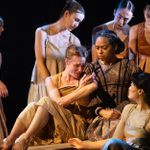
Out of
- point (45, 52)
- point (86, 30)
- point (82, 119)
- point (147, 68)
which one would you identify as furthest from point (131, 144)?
point (86, 30)

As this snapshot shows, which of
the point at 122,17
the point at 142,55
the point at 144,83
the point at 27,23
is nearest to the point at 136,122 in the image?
the point at 144,83

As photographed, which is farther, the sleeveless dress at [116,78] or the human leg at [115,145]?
the sleeveless dress at [116,78]

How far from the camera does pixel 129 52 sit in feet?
16.8

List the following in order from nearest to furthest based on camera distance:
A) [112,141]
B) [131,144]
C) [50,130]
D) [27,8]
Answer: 1. [112,141]
2. [131,144]
3. [50,130]
4. [27,8]

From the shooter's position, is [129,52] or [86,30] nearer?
[129,52]

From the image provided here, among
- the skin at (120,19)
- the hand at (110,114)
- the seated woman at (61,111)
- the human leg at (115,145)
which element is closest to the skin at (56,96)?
the seated woman at (61,111)

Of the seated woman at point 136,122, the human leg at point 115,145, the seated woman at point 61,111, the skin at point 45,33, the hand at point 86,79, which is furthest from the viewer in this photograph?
the skin at point 45,33

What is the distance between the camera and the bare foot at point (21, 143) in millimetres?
4148

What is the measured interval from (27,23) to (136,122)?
8.02 ft

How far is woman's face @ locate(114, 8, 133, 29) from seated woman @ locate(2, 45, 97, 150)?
69cm

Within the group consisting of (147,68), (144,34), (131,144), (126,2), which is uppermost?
(126,2)

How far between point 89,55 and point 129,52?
0.39 m

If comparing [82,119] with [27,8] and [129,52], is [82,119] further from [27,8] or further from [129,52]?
[27,8]

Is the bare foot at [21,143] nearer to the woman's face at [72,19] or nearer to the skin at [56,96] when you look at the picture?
the skin at [56,96]
